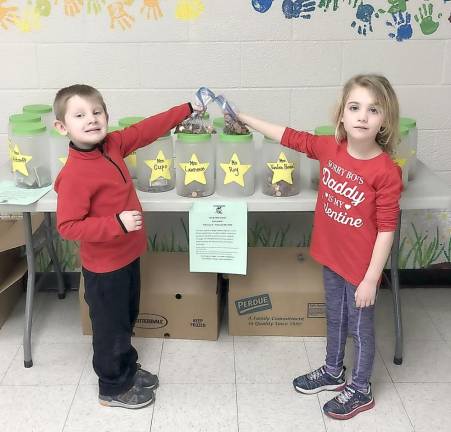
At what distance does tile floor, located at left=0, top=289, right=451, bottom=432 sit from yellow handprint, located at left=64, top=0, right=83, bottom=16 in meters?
1.29

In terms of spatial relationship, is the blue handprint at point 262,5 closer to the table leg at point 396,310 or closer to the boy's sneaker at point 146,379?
the table leg at point 396,310

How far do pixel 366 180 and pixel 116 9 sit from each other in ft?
4.34

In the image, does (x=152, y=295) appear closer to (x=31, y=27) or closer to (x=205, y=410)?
(x=205, y=410)

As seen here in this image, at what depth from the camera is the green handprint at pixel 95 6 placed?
2.45m

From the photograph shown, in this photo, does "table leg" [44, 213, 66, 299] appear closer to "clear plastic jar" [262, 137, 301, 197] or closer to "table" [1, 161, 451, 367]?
"table" [1, 161, 451, 367]

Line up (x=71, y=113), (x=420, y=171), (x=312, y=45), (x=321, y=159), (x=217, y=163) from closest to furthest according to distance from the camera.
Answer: (x=71, y=113) → (x=321, y=159) → (x=217, y=163) → (x=420, y=171) → (x=312, y=45)

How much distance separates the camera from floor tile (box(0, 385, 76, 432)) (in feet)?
6.50

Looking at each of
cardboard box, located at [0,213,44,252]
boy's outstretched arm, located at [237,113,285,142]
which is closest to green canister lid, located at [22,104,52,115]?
cardboard box, located at [0,213,44,252]

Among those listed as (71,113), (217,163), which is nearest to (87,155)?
(71,113)

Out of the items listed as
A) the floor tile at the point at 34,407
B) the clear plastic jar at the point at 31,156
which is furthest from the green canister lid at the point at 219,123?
the floor tile at the point at 34,407

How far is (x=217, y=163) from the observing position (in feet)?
7.04

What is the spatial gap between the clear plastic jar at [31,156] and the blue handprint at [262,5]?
0.98m

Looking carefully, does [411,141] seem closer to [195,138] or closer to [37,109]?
[195,138]

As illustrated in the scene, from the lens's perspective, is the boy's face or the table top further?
the table top
